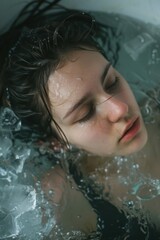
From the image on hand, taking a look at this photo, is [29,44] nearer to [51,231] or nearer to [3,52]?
[3,52]

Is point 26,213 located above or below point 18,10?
below

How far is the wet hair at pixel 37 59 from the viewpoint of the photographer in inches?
41.4

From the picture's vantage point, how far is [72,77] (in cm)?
100

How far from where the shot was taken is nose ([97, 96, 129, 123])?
100 centimetres

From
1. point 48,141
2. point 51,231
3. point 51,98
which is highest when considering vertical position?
point 51,98

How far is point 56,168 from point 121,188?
174 millimetres

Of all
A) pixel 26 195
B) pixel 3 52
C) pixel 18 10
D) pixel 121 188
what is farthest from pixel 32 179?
pixel 18 10

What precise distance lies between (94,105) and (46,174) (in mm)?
277

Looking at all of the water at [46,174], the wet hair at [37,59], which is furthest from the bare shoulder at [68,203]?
the wet hair at [37,59]

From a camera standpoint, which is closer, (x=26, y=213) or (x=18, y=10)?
(x=26, y=213)

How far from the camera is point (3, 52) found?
120cm

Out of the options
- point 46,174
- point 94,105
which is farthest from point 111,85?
point 46,174

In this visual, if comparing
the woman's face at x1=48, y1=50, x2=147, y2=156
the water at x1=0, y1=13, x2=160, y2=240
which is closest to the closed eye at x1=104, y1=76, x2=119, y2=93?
the woman's face at x1=48, y1=50, x2=147, y2=156

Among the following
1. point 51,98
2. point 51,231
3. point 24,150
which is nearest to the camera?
point 51,98
